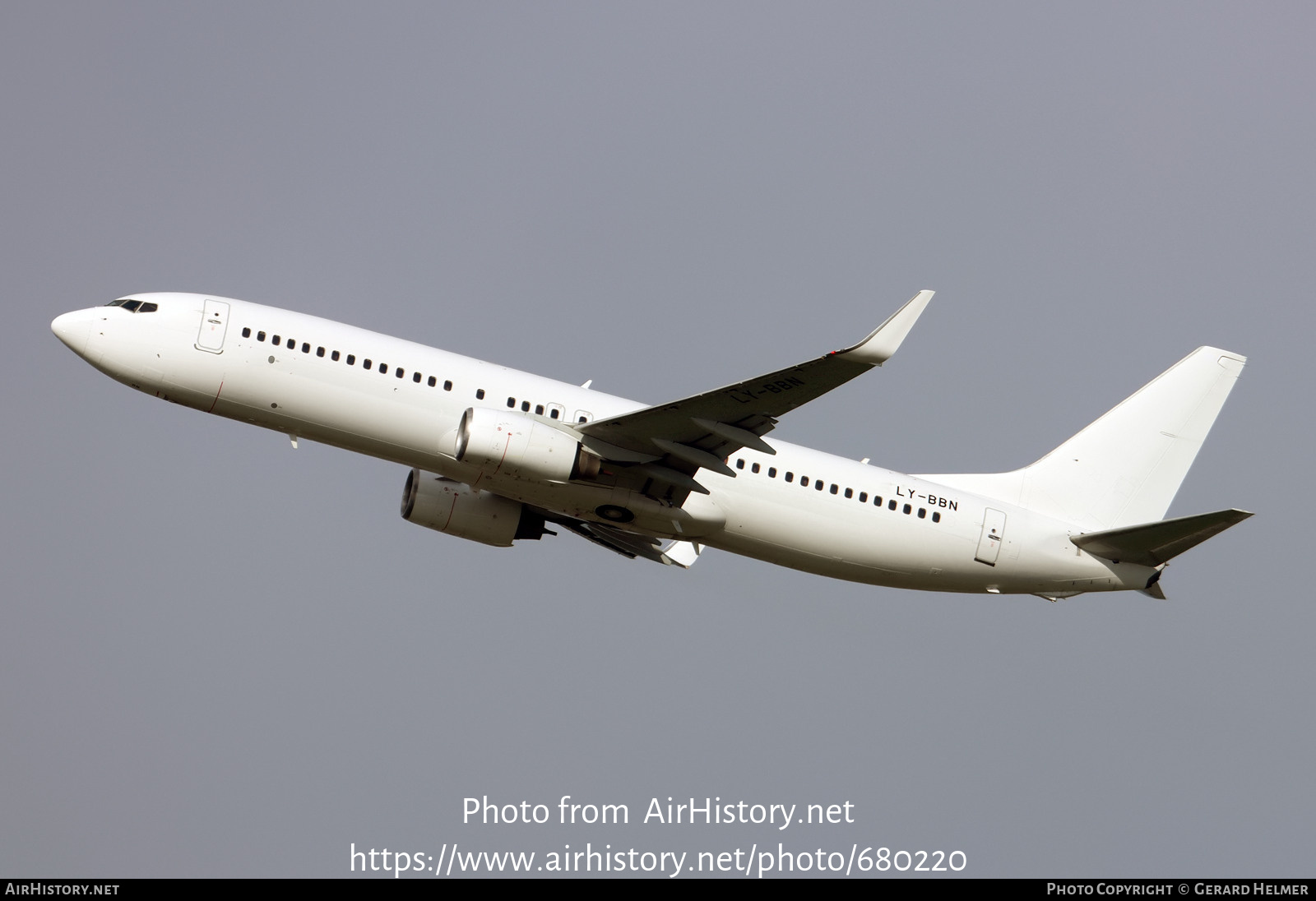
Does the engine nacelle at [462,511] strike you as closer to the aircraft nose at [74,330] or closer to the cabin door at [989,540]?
the aircraft nose at [74,330]

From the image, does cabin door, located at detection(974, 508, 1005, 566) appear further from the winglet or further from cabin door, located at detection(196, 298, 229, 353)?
cabin door, located at detection(196, 298, 229, 353)

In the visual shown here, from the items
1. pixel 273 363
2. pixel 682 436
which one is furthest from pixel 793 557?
pixel 273 363

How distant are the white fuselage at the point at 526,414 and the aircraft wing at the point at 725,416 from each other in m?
1.31

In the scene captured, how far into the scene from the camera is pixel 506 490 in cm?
3844

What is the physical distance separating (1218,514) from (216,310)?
2666 cm

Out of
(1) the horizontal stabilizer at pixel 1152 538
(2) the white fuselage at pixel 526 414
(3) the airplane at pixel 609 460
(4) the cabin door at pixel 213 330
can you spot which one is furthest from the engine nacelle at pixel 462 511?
(1) the horizontal stabilizer at pixel 1152 538

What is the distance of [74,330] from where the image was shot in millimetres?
38312

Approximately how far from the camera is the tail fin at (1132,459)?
44.4 m

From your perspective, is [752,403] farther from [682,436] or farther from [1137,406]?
[1137,406]

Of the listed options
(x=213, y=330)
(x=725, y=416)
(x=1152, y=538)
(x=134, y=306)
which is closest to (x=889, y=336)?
(x=725, y=416)

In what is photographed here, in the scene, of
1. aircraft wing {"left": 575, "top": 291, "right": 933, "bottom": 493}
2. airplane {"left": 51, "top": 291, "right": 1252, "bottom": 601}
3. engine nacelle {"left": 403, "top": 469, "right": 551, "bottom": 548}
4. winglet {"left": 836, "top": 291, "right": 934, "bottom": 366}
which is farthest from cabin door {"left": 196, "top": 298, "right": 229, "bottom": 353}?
winglet {"left": 836, "top": 291, "right": 934, "bottom": 366}

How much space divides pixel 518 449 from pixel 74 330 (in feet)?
39.9

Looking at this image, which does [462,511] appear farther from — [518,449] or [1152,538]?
[1152,538]

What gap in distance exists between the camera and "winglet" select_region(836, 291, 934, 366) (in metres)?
32.2
